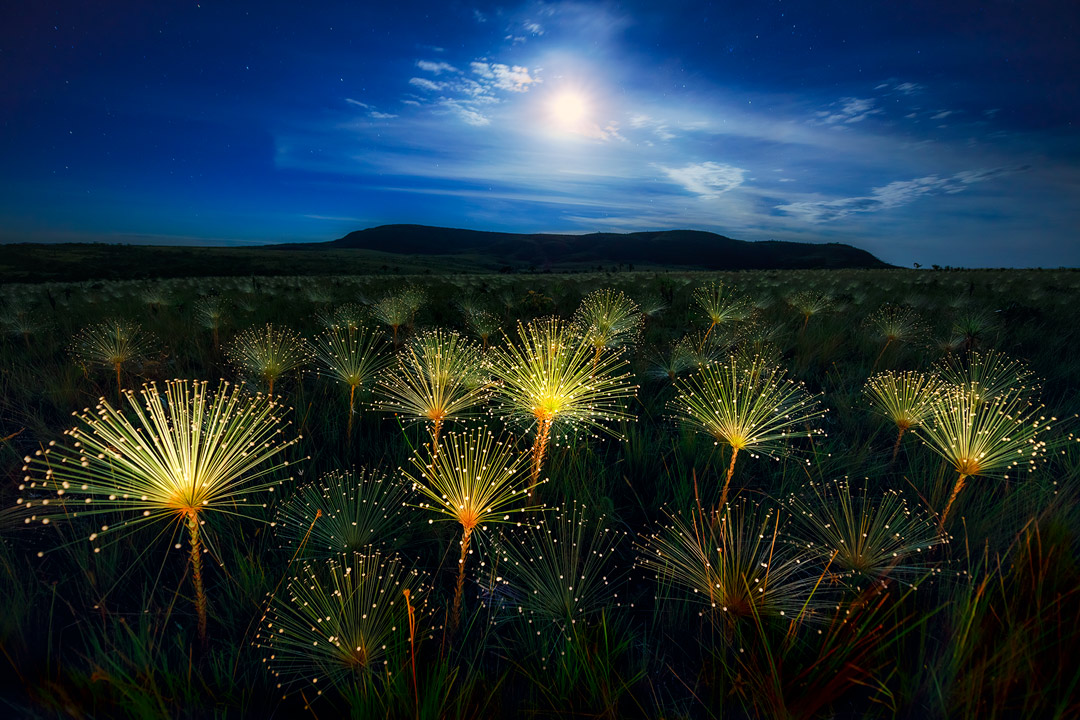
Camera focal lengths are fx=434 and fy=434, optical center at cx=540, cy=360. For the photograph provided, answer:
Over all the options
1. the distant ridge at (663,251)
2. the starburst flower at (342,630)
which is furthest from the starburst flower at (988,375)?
the distant ridge at (663,251)

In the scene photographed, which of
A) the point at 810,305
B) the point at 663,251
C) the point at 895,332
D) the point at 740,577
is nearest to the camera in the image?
the point at 740,577

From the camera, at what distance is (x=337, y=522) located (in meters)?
2.28

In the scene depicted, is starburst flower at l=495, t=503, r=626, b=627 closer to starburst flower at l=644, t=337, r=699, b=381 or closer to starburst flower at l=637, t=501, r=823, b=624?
starburst flower at l=637, t=501, r=823, b=624

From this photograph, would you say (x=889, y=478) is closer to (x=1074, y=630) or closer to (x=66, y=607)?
(x=1074, y=630)

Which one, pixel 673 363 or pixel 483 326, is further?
pixel 483 326

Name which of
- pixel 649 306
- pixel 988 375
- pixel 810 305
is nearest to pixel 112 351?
pixel 649 306

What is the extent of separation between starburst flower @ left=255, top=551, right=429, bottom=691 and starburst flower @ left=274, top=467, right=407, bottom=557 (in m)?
0.23

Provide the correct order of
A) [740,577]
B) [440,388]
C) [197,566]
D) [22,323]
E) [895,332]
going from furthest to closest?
[22,323], [895,332], [440,388], [740,577], [197,566]

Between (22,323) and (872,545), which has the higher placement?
(22,323)

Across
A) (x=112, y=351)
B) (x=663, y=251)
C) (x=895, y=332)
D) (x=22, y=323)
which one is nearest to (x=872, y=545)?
(x=895, y=332)

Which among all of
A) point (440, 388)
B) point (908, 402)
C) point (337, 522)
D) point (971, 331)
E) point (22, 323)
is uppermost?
point (971, 331)

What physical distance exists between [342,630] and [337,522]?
0.70 meters

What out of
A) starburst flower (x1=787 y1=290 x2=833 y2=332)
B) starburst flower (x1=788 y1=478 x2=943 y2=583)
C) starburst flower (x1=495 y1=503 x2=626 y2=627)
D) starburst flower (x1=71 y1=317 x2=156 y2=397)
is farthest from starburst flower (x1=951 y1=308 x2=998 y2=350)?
starburst flower (x1=71 y1=317 x2=156 y2=397)

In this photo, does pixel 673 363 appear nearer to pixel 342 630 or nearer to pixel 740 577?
pixel 740 577
